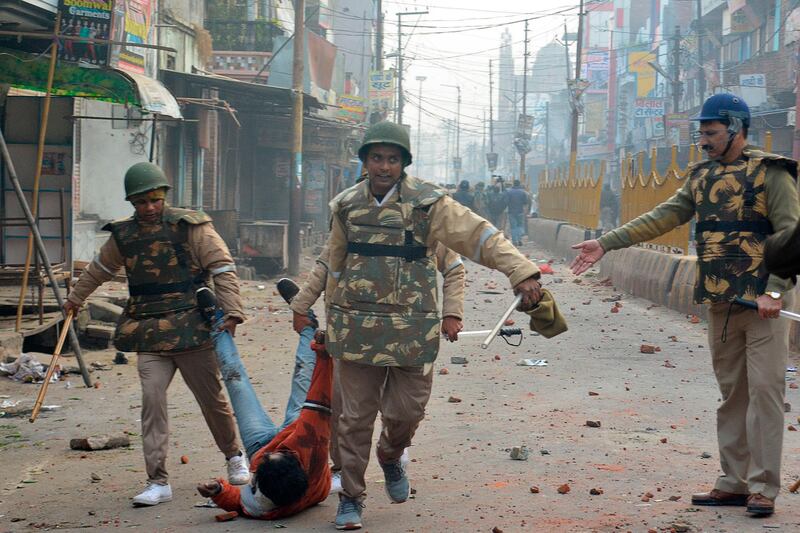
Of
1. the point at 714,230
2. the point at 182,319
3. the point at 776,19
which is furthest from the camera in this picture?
the point at 776,19

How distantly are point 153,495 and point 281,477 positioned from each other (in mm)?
1013

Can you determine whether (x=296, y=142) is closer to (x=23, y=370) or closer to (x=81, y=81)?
(x=81, y=81)

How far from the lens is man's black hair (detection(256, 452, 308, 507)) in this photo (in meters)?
4.92

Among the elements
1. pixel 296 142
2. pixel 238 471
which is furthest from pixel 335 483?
pixel 296 142

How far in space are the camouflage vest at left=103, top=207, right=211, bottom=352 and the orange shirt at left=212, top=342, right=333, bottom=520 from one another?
2.76 ft

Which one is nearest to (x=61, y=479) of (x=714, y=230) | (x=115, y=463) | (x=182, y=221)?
(x=115, y=463)

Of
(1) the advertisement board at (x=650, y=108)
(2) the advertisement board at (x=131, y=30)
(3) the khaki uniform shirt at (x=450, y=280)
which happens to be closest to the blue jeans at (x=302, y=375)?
(3) the khaki uniform shirt at (x=450, y=280)

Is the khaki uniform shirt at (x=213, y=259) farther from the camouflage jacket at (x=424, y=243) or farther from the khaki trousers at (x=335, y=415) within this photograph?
the camouflage jacket at (x=424, y=243)

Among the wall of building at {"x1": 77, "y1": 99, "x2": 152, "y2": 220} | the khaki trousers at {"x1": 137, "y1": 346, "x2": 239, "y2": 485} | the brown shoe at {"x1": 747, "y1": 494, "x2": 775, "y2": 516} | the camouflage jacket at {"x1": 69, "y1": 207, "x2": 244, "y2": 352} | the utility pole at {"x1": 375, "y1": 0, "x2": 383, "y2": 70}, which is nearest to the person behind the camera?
the brown shoe at {"x1": 747, "y1": 494, "x2": 775, "y2": 516}

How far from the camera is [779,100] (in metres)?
34.7

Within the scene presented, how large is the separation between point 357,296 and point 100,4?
9.79m

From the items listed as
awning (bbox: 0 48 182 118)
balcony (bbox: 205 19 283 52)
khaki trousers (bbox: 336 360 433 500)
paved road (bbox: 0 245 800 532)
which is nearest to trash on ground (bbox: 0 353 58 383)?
paved road (bbox: 0 245 800 532)

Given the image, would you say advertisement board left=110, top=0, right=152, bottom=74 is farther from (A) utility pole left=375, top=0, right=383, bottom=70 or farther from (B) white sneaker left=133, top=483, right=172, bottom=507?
(A) utility pole left=375, top=0, right=383, bottom=70

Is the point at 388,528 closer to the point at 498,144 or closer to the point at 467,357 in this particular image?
the point at 467,357
